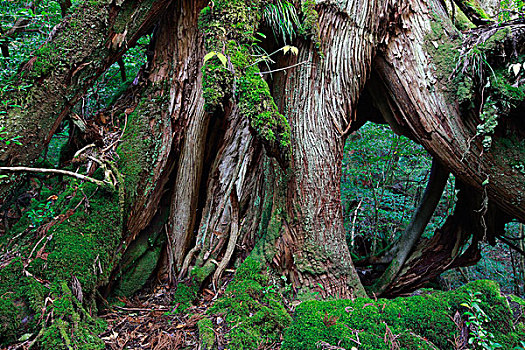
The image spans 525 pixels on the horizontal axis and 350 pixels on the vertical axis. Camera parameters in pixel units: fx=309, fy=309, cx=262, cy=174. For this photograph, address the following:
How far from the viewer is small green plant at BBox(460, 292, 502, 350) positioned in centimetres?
164

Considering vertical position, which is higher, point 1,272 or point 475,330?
point 475,330

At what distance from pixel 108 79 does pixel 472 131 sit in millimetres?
4803

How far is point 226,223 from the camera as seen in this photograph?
3.29 metres

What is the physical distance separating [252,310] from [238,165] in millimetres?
1651

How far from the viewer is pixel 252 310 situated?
2242mm

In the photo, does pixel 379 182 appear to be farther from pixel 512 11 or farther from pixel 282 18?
pixel 282 18

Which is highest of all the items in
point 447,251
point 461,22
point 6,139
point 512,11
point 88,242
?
point 461,22

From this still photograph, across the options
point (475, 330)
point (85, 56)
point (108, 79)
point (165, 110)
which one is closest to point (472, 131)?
point (475, 330)

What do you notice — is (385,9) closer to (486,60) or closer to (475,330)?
(486,60)

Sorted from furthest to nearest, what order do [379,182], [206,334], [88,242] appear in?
[379,182] → [88,242] → [206,334]

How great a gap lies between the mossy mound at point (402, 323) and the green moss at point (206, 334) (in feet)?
1.67

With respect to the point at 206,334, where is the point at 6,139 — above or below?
above

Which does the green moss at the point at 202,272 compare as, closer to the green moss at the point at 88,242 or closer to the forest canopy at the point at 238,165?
the forest canopy at the point at 238,165

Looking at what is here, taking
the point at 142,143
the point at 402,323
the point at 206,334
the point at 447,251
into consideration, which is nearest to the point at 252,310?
the point at 206,334
